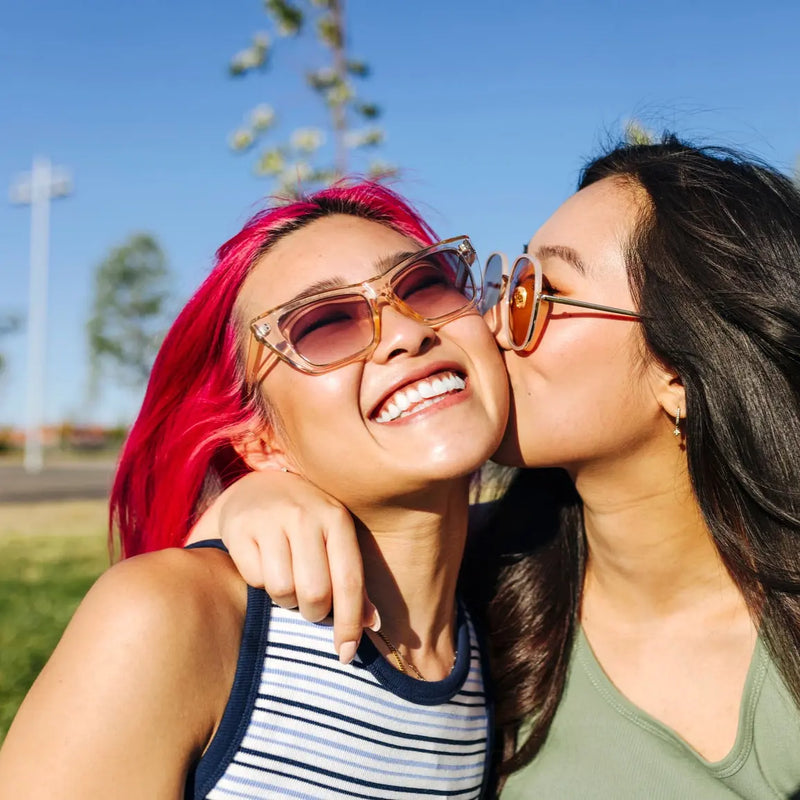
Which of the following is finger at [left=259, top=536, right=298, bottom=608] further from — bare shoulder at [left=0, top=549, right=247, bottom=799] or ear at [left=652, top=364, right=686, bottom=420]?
ear at [left=652, top=364, right=686, bottom=420]

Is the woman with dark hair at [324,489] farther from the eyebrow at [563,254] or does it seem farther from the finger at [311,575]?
the eyebrow at [563,254]

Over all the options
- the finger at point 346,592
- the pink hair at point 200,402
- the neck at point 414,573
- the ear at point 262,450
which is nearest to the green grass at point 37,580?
the pink hair at point 200,402

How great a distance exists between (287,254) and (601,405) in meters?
1.09

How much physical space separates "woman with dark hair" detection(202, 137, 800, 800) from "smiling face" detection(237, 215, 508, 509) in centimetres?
18

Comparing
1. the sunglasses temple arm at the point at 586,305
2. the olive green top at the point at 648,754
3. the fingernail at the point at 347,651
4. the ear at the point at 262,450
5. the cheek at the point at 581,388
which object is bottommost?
the olive green top at the point at 648,754

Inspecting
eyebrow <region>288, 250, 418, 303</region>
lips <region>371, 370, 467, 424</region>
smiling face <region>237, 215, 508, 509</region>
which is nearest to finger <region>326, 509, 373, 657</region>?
smiling face <region>237, 215, 508, 509</region>

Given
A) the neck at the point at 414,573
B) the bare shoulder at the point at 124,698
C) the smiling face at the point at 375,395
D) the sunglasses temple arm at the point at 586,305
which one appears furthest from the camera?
the sunglasses temple arm at the point at 586,305

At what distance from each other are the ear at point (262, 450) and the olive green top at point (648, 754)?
1232 mm

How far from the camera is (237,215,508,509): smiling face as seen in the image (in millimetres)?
2264

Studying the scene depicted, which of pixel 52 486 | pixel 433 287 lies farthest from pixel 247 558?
pixel 52 486

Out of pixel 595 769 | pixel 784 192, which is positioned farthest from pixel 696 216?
pixel 595 769

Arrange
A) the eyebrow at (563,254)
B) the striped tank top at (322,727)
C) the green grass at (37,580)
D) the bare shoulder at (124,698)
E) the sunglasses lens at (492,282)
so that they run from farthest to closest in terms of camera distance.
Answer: the green grass at (37,580) → the sunglasses lens at (492,282) → the eyebrow at (563,254) → the striped tank top at (322,727) → the bare shoulder at (124,698)

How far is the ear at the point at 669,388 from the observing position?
8.90 ft

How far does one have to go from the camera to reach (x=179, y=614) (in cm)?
182
